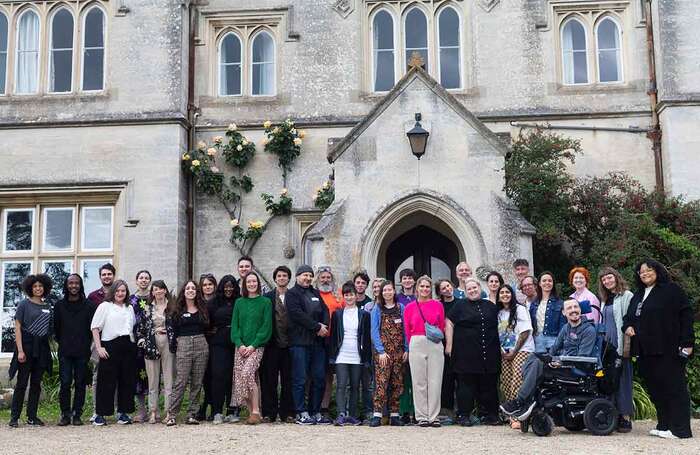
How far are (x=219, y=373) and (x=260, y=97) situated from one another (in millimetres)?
6786

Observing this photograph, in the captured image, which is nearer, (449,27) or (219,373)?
(219,373)

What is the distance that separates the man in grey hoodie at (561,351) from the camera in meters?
7.74

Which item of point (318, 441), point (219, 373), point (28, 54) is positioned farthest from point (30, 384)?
point (28, 54)

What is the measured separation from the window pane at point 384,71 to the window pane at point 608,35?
3.58 meters

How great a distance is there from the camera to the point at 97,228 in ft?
46.2

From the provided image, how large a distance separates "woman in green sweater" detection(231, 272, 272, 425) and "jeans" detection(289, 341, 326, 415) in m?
0.38

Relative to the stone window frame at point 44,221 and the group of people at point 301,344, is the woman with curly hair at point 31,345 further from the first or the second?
the stone window frame at point 44,221

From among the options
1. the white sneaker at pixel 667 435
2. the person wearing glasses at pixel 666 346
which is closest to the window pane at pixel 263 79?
the person wearing glasses at pixel 666 346

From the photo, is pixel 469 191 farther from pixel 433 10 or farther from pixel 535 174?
pixel 433 10

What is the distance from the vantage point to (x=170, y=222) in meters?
13.6

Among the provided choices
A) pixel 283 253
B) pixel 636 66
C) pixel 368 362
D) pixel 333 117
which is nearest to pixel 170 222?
pixel 283 253

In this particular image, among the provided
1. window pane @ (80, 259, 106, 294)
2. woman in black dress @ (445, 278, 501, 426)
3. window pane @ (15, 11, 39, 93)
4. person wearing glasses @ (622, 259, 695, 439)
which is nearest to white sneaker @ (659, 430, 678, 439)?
person wearing glasses @ (622, 259, 695, 439)

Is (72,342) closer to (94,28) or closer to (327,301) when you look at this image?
(327,301)

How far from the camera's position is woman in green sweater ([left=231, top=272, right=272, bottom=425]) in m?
8.75
